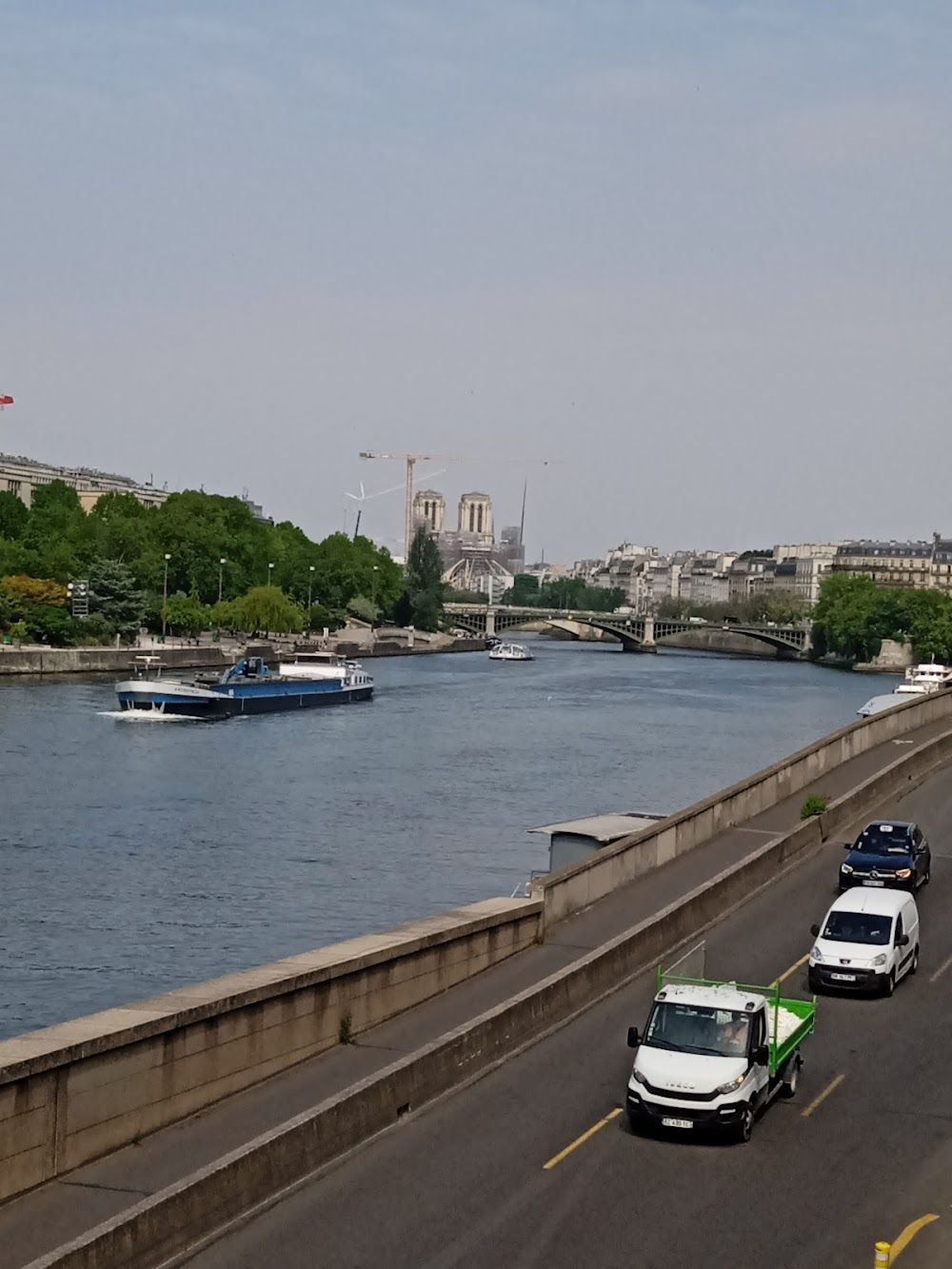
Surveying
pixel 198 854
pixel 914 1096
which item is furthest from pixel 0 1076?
pixel 198 854

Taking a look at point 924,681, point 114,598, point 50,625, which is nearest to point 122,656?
point 50,625

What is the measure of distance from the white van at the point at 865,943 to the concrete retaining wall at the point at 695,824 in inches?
125

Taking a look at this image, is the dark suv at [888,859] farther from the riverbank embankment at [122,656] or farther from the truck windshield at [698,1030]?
the riverbank embankment at [122,656]

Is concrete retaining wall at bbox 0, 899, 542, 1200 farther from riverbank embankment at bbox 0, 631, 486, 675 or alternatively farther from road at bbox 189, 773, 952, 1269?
riverbank embankment at bbox 0, 631, 486, 675

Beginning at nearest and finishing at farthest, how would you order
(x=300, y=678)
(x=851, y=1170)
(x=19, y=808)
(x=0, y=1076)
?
1. (x=0, y=1076)
2. (x=851, y=1170)
3. (x=19, y=808)
4. (x=300, y=678)

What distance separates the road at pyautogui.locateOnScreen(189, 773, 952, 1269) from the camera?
13.6 meters

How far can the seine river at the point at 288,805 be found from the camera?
111 ft

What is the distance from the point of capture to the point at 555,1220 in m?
14.2

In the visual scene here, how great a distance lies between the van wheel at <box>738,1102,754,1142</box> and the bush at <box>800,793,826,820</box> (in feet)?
53.0

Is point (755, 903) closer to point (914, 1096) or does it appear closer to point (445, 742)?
point (914, 1096)

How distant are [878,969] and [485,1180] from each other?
27.2 feet

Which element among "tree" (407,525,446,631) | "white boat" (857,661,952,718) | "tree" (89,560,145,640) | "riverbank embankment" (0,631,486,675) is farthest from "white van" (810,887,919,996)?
"tree" (407,525,446,631)

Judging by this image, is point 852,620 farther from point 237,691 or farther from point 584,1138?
point 584,1138

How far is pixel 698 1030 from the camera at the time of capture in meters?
17.0
